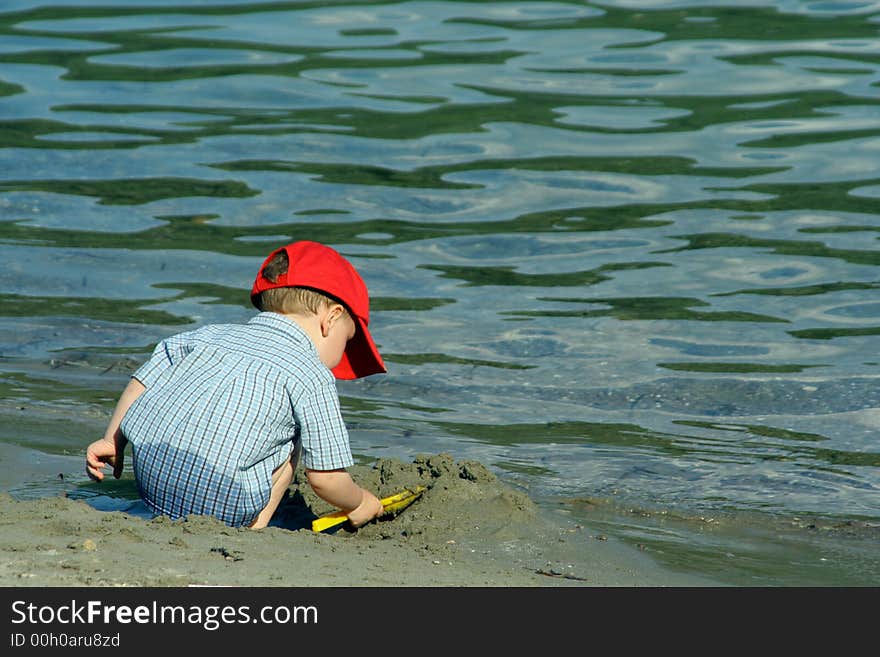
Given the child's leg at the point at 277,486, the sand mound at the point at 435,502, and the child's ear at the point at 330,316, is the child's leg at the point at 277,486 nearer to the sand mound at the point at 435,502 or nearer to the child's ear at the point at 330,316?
the sand mound at the point at 435,502

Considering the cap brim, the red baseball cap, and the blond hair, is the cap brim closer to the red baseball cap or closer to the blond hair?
the red baseball cap

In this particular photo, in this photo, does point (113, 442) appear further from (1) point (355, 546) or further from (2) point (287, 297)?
(1) point (355, 546)

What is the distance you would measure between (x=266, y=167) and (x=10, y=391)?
4.17 m

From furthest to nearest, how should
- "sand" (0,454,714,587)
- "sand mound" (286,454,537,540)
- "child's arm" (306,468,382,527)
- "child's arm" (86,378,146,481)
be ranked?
"sand mound" (286,454,537,540)
"child's arm" (86,378,146,481)
"child's arm" (306,468,382,527)
"sand" (0,454,714,587)

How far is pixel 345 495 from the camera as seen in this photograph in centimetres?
416

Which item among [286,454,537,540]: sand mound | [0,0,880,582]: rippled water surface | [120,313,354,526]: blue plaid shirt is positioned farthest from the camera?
→ [0,0,880,582]: rippled water surface

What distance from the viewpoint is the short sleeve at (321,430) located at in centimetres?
401

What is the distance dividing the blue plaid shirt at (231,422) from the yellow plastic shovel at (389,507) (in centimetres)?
23

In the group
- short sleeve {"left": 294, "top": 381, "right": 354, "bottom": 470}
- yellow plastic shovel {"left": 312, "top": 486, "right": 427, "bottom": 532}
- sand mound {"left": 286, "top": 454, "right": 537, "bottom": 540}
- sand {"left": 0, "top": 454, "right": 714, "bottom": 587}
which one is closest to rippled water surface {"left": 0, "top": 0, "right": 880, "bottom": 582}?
sand {"left": 0, "top": 454, "right": 714, "bottom": 587}

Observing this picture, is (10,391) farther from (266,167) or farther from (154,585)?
(266,167)

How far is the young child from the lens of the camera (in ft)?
12.9

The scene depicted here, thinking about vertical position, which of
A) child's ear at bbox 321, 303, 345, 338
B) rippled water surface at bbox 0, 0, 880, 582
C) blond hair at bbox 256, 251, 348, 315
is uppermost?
blond hair at bbox 256, 251, 348, 315

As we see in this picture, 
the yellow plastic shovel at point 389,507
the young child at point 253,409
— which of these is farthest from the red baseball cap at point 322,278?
the yellow plastic shovel at point 389,507

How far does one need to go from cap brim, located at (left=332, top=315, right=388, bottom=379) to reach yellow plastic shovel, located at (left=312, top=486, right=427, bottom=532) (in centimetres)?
42
